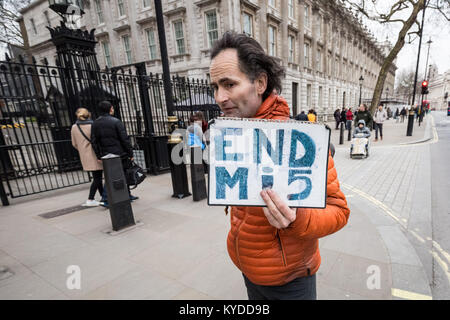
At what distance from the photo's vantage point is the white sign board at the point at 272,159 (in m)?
0.85

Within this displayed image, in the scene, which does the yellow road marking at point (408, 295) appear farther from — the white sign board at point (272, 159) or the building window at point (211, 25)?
the building window at point (211, 25)

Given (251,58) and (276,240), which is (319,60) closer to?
(251,58)

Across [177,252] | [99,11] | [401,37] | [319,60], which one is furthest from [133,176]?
[319,60]

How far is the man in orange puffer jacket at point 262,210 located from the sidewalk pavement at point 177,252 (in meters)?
1.29

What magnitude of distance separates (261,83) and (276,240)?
82 cm

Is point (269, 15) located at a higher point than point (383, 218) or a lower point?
higher

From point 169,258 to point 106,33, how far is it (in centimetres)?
2651

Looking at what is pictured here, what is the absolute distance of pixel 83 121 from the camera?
4.97m

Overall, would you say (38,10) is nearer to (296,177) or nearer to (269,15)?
(269,15)

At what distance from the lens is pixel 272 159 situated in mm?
875

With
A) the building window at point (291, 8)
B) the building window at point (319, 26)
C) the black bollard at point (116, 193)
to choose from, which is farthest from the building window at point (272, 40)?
the black bollard at point (116, 193)

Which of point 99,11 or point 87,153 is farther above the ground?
point 99,11
